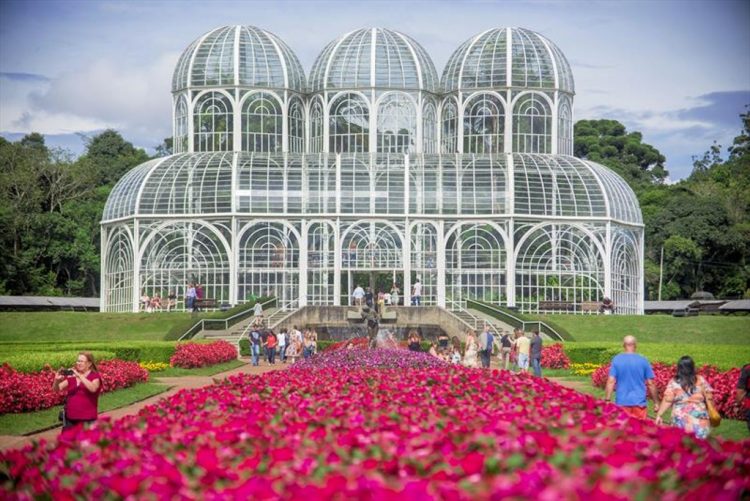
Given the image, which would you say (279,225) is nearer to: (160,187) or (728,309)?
(160,187)

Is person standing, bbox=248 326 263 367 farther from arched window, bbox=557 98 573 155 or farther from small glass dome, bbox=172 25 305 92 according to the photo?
arched window, bbox=557 98 573 155

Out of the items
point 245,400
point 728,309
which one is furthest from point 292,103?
point 245,400

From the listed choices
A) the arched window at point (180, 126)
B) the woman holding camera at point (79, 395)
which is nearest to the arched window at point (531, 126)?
the arched window at point (180, 126)

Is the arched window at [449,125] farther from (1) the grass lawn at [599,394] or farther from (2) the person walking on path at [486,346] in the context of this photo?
(2) the person walking on path at [486,346]

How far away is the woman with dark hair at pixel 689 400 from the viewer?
16422 mm

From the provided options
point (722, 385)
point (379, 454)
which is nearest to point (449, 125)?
point (722, 385)

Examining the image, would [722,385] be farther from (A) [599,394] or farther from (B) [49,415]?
(B) [49,415]

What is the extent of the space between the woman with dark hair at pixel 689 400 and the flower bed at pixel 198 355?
76.6 feet

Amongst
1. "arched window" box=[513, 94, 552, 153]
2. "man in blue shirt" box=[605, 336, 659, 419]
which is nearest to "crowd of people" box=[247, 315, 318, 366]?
"arched window" box=[513, 94, 552, 153]

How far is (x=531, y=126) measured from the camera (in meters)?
63.2

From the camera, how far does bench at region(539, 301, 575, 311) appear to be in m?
56.3

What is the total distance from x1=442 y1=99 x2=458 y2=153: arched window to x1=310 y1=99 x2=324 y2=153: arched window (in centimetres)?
595

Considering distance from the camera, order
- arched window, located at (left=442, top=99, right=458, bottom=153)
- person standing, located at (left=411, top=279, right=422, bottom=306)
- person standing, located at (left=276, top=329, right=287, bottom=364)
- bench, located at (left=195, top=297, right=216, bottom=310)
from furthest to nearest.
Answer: arched window, located at (left=442, top=99, right=458, bottom=153) < person standing, located at (left=411, top=279, right=422, bottom=306) < bench, located at (left=195, top=297, right=216, bottom=310) < person standing, located at (left=276, top=329, right=287, bottom=364)

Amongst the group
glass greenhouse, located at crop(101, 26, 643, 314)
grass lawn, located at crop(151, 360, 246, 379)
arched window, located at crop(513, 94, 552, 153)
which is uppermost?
arched window, located at crop(513, 94, 552, 153)
